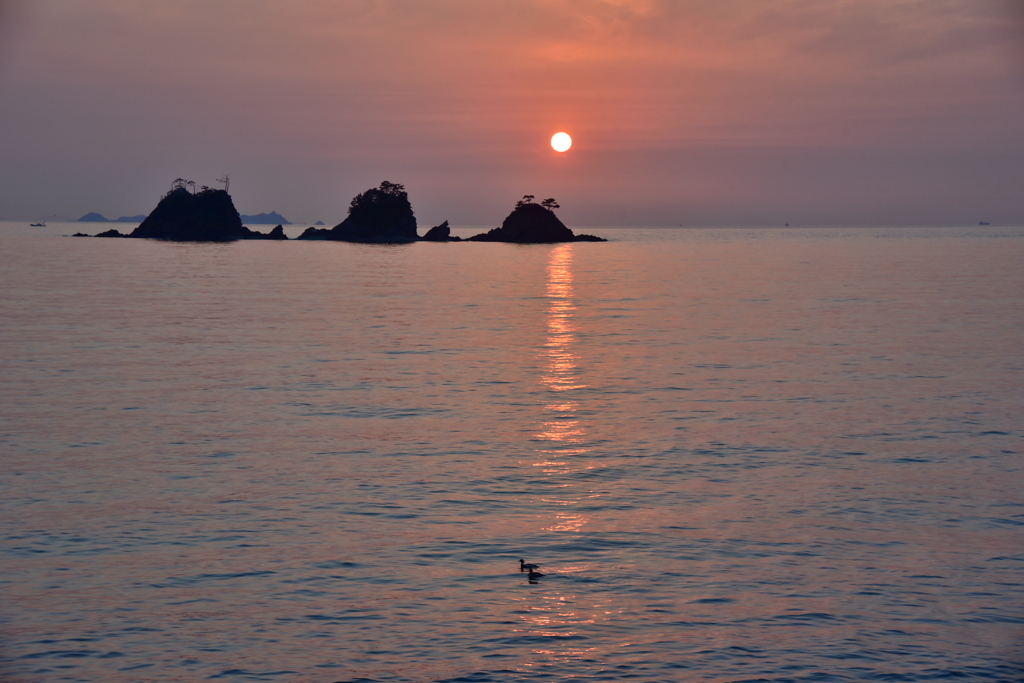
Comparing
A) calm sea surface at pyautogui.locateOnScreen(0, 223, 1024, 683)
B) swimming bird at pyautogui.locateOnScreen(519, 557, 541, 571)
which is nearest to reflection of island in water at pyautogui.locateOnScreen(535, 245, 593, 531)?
calm sea surface at pyautogui.locateOnScreen(0, 223, 1024, 683)

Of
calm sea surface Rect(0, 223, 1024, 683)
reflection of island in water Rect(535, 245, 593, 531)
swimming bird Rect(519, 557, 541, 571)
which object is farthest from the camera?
reflection of island in water Rect(535, 245, 593, 531)

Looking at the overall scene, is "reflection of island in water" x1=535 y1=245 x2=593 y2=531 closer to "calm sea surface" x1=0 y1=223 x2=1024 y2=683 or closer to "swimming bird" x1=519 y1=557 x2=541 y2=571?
"calm sea surface" x1=0 y1=223 x2=1024 y2=683

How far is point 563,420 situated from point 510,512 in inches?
402

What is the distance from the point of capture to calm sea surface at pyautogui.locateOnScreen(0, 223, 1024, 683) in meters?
13.3

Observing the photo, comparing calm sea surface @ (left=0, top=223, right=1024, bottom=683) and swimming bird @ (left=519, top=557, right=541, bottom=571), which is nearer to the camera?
calm sea surface @ (left=0, top=223, right=1024, bottom=683)

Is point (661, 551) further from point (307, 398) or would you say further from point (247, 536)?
point (307, 398)

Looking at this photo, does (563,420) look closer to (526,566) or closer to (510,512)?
(510,512)

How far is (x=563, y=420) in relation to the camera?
1170 inches

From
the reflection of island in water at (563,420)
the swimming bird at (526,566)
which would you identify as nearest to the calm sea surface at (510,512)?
the reflection of island in water at (563,420)

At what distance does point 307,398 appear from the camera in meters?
33.5

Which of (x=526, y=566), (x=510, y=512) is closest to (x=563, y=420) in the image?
(x=510, y=512)

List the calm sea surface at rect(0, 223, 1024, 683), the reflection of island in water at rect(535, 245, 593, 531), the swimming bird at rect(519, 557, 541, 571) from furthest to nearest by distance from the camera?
the reflection of island in water at rect(535, 245, 593, 531) → the swimming bird at rect(519, 557, 541, 571) → the calm sea surface at rect(0, 223, 1024, 683)

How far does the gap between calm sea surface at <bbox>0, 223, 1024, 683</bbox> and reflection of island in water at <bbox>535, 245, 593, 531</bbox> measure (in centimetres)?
16

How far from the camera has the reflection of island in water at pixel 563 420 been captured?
20156 mm
